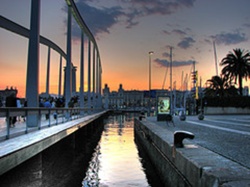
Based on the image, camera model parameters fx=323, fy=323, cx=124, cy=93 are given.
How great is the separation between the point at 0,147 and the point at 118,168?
534 cm

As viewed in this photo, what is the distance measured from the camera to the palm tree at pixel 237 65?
177ft

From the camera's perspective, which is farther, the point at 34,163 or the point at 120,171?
the point at 120,171

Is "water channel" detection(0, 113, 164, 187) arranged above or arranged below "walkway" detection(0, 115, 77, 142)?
below

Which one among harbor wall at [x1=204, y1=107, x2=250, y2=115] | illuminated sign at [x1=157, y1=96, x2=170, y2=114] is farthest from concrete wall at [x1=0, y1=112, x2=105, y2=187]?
harbor wall at [x1=204, y1=107, x2=250, y2=115]

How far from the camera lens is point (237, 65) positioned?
5406cm

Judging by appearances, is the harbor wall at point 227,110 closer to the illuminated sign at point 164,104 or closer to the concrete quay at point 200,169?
the illuminated sign at point 164,104

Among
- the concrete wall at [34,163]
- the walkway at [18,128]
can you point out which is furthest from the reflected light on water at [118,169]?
the walkway at [18,128]

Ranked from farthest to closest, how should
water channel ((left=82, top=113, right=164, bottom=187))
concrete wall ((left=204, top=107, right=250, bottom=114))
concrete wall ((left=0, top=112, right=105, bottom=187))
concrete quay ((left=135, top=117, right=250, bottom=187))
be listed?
concrete wall ((left=204, top=107, right=250, bottom=114)) → water channel ((left=82, top=113, right=164, bottom=187)) → concrete wall ((left=0, top=112, right=105, bottom=187)) → concrete quay ((left=135, top=117, right=250, bottom=187))

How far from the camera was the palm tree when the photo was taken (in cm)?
5400

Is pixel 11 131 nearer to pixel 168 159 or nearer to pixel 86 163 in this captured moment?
pixel 168 159

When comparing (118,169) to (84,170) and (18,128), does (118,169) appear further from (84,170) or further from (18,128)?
(18,128)

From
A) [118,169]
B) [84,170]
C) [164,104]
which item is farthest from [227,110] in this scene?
[84,170]

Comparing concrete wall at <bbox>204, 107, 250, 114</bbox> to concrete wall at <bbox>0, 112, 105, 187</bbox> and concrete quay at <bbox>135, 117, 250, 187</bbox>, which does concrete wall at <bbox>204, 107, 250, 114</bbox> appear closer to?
concrete wall at <bbox>0, 112, 105, 187</bbox>

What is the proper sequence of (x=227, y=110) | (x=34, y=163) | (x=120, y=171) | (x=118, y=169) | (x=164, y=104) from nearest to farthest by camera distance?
(x=34, y=163) → (x=120, y=171) → (x=118, y=169) → (x=164, y=104) → (x=227, y=110)
